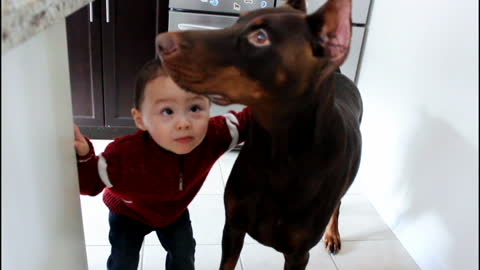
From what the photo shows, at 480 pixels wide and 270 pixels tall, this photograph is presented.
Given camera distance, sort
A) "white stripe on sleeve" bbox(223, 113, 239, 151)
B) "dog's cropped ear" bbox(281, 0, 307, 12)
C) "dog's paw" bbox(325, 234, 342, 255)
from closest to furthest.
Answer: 1. "dog's cropped ear" bbox(281, 0, 307, 12)
2. "white stripe on sleeve" bbox(223, 113, 239, 151)
3. "dog's paw" bbox(325, 234, 342, 255)

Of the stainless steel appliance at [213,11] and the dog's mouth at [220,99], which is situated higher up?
the dog's mouth at [220,99]

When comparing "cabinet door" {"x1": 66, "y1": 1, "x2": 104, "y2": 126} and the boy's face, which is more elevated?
the boy's face

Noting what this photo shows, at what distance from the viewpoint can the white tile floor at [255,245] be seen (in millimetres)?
1678

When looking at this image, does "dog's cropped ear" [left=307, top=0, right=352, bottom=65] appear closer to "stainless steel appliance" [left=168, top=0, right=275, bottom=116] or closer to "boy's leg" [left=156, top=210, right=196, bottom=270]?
"boy's leg" [left=156, top=210, right=196, bottom=270]

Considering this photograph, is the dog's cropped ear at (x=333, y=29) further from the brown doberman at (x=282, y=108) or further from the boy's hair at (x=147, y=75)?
the boy's hair at (x=147, y=75)

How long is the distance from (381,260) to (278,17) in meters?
1.28

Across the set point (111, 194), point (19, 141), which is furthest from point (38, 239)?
point (111, 194)

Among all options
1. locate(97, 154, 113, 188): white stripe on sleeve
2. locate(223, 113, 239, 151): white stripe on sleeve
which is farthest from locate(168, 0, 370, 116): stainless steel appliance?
locate(97, 154, 113, 188): white stripe on sleeve

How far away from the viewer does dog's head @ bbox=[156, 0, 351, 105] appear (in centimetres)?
84

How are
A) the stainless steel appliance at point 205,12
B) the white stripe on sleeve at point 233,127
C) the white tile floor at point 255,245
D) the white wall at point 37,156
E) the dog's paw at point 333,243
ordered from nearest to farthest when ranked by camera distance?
the white wall at point 37,156
the white stripe on sleeve at point 233,127
the white tile floor at point 255,245
the dog's paw at point 333,243
the stainless steel appliance at point 205,12

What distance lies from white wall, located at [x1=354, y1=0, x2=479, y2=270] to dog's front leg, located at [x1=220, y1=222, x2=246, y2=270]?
519 mm

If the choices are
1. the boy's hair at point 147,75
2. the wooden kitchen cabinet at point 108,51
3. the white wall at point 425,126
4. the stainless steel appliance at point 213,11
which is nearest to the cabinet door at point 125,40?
the wooden kitchen cabinet at point 108,51

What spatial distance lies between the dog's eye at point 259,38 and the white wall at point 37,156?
0.38m

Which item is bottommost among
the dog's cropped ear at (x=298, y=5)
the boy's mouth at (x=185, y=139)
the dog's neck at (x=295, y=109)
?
the boy's mouth at (x=185, y=139)
